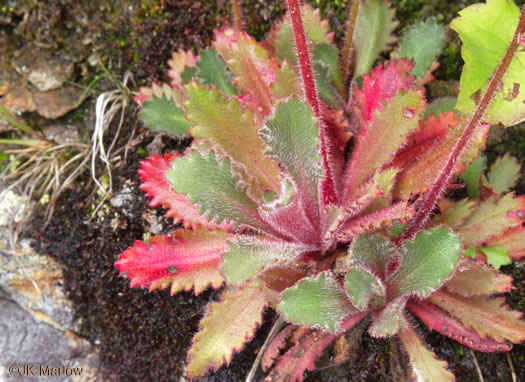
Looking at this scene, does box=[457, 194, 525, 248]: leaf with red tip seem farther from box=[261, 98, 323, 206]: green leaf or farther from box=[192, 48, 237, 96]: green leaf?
box=[192, 48, 237, 96]: green leaf

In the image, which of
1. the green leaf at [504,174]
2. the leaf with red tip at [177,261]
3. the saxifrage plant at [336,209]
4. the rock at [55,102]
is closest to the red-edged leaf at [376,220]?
the saxifrage plant at [336,209]

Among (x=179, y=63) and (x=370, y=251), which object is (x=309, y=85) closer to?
(x=370, y=251)

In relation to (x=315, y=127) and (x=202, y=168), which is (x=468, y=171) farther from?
(x=202, y=168)

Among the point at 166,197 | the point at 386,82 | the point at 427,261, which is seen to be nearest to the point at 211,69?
the point at 166,197

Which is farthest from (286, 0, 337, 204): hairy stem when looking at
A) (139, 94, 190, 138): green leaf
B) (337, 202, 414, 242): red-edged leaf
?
(139, 94, 190, 138): green leaf

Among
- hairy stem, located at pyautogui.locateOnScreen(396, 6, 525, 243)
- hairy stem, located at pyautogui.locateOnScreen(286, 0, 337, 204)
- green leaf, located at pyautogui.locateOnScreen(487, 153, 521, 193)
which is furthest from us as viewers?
green leaf, located at pyautogui.locateOnScreen(487, 153, 521, 193)
